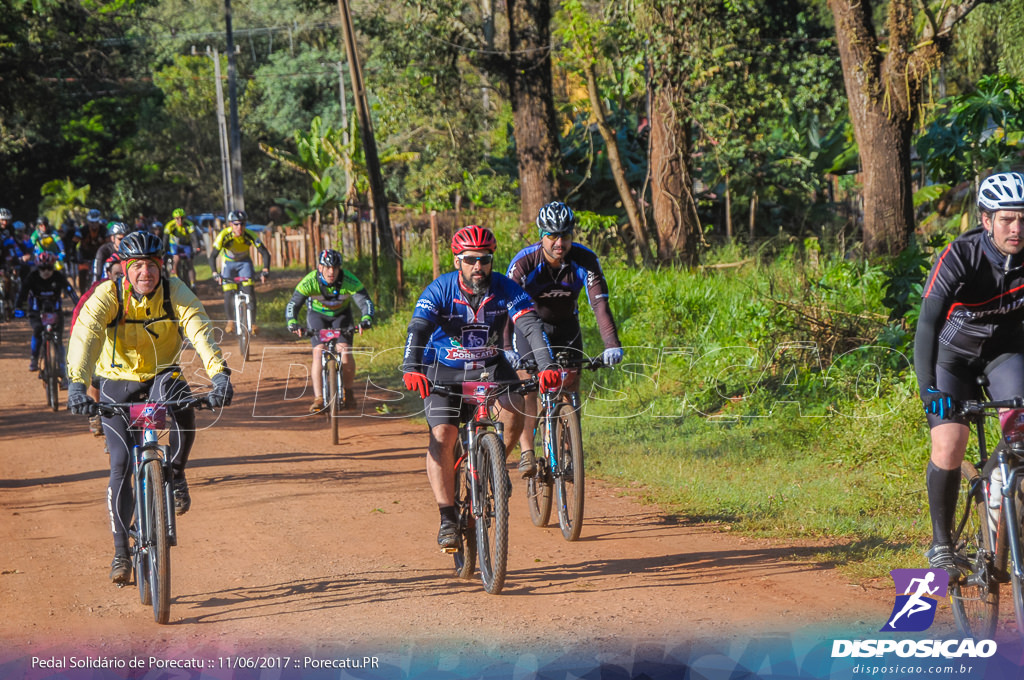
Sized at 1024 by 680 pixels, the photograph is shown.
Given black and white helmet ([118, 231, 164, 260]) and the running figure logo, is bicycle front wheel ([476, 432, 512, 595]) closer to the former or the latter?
the running figure logo

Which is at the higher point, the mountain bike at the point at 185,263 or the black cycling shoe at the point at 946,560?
the mountain bike at the point at 185,263

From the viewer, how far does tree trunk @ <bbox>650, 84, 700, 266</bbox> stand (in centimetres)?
1702

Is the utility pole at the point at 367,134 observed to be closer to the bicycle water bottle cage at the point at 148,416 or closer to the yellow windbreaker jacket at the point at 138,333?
the yellow windbreaker jacket at the point at 138,333

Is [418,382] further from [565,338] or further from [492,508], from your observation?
[565,338]

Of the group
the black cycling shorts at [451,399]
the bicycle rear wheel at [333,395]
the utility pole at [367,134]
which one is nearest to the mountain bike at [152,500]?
A: the black cycling shorts at [451,399]

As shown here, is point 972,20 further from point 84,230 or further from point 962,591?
point 962,591

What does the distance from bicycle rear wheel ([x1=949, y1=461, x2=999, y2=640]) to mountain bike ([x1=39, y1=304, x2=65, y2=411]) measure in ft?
37.9

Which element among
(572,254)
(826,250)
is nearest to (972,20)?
(826,250)

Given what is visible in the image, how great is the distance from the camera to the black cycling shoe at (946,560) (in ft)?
16.7

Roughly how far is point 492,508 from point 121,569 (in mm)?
2232

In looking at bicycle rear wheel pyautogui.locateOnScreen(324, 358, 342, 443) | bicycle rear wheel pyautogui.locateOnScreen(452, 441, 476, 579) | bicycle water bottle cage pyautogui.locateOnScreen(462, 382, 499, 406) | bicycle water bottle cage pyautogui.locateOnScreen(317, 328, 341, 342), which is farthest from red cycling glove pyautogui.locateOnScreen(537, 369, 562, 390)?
bicycle water bottle cage pyautogui.locateOnScreen(317, 328, 341, 342)

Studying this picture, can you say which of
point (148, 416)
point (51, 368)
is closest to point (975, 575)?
point (148, 416)

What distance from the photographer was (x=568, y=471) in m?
7.53

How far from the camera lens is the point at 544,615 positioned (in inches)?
232
